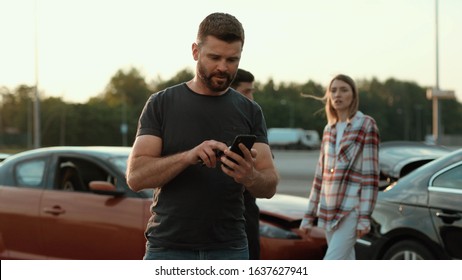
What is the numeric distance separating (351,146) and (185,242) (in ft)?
7.10

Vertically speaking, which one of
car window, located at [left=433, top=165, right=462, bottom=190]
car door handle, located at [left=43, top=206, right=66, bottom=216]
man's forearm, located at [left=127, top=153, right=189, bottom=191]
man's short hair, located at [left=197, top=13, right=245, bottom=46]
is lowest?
car door handle, located at [left=43, top=206, right=66, bottom=216]

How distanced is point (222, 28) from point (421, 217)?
2950 millimetres

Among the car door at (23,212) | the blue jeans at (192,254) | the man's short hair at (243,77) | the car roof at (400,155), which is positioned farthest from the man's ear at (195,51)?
the car door at (23,212)

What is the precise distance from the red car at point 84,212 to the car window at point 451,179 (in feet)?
3.26

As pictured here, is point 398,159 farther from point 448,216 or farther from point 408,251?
point 448,216

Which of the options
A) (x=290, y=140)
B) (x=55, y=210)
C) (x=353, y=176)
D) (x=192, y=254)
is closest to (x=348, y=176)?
(x=353, y=176)

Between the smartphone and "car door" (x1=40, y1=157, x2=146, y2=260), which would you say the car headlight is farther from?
the smartphone

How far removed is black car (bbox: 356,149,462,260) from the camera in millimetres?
4727

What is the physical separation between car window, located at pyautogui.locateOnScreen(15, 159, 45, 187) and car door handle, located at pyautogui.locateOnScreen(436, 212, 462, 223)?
3270 millimetres

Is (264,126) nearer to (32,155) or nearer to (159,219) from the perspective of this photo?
(159,219)

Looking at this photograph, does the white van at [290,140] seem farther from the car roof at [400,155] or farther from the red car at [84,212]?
the red car at [84,212]

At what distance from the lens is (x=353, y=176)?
4457 mm

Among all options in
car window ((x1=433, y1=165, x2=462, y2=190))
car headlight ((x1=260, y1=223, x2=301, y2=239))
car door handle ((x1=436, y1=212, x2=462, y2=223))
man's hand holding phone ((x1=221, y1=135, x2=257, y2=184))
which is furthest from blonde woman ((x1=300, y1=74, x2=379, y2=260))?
man's hand holding phone ((x1=221, y1=135, x2=257, y2=184))
